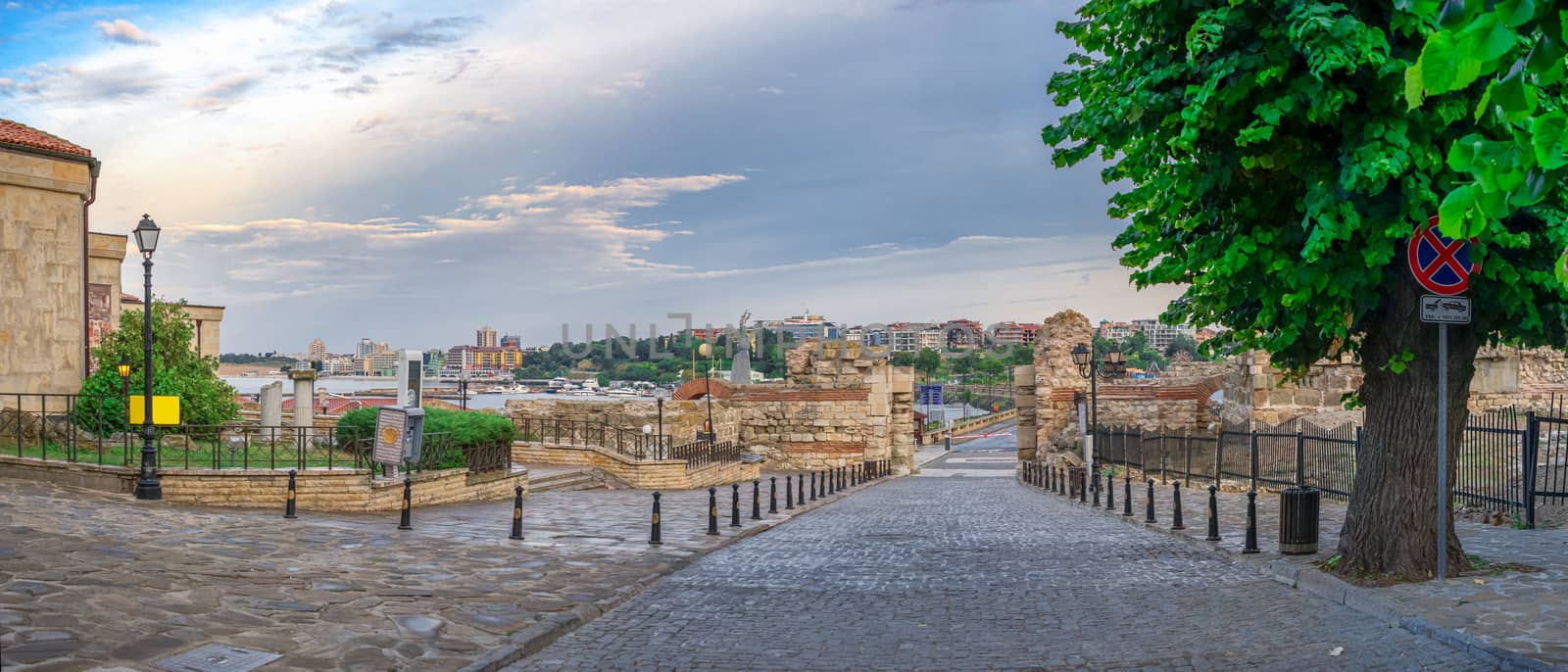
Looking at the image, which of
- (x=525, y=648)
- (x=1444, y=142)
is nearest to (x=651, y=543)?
(x=525, y=648)

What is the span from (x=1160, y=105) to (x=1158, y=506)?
40.2ft

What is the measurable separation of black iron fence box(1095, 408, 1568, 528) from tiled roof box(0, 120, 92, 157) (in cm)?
2374

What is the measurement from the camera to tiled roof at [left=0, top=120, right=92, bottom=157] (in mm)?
22141

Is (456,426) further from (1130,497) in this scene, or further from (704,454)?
(1130,497)

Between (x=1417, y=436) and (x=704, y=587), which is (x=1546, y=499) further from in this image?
(x=704, y=587)

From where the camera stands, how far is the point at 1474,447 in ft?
49.5

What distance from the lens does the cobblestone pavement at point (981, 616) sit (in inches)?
297

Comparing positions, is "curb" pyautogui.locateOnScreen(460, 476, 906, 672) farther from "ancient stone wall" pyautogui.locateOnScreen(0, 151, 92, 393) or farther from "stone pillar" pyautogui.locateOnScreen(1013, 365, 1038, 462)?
"stone pillar" pyautogui.locateOnScreen(1013, 365, 1038, 462)

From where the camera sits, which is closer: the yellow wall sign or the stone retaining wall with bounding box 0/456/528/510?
the stone retaining wall with bounding box 0/456/528/510

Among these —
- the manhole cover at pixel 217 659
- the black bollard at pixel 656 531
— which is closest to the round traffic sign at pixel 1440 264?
the manhole cover at pixel 217 659

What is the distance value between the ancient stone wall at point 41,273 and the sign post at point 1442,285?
2370cm

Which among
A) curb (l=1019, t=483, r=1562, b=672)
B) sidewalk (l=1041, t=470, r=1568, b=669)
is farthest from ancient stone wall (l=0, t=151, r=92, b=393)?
curb (l=1019, t=483, r=1562, b=672)

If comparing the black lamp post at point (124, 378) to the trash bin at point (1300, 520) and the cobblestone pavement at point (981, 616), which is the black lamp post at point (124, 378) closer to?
the cobblestone pavement at point (981, 616)

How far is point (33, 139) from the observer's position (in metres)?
22.5
